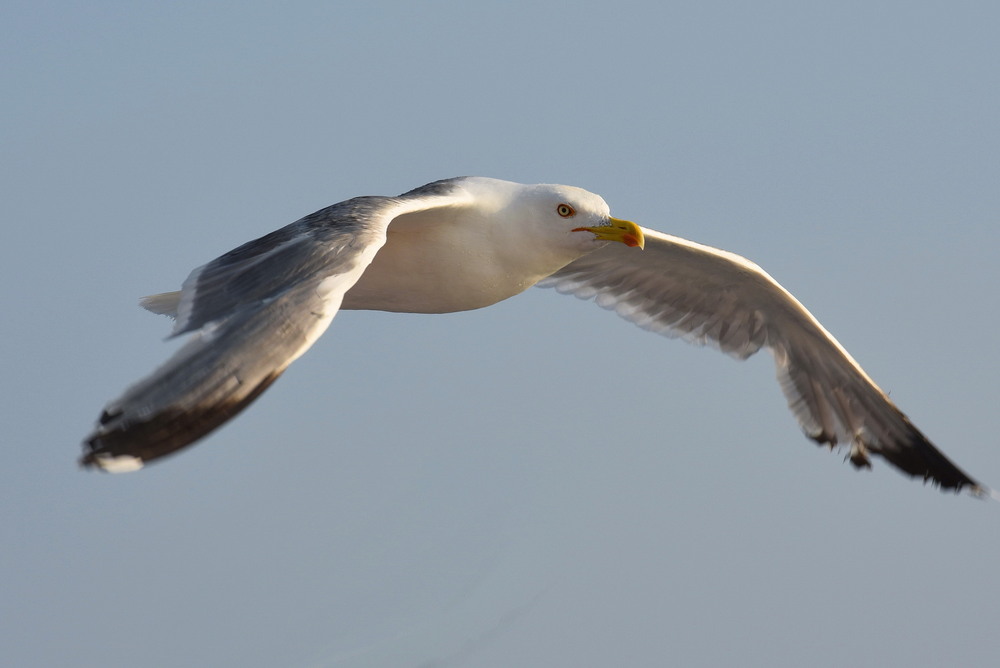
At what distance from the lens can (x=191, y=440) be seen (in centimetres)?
553

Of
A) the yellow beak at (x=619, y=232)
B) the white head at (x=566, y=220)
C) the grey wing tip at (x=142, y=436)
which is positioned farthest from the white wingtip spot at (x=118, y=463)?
the yellow beak at (x=619, y=232)

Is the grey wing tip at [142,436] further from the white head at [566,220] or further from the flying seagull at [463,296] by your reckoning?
the white head at [566,220]

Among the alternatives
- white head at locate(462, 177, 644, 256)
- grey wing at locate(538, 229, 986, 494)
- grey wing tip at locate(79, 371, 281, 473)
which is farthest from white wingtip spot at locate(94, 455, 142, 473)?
grey wing at locate(538, 229, 986, 494)

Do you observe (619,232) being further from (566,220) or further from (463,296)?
(463,296)

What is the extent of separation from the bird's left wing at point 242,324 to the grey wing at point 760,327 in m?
3.43

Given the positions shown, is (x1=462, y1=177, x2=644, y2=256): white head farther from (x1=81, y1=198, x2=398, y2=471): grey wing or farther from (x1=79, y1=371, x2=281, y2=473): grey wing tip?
(x1=79, y1=371, x2=281, y2=473): grey wing tip

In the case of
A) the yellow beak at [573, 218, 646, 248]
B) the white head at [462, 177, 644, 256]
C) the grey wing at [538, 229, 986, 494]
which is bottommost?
the grey wing at [538, 229, 986, 494]

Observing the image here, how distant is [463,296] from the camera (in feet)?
29.6

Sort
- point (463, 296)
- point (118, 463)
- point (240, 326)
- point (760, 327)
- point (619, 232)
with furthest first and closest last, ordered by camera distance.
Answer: point (760, 327), point (463, 296), point (619, 232), point (240, 326), point (118, 463)

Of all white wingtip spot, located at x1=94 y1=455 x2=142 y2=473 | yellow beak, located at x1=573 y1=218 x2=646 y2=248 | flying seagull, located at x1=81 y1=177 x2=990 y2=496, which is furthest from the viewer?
yellow beak, located at x1=573 y1=218 x2=646 y2=248

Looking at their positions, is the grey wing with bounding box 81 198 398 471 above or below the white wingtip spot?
above

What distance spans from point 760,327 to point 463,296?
322 cm

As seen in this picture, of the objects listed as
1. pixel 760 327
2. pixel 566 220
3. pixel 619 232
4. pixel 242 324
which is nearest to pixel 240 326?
pixel 242 324

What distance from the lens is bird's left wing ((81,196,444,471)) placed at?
17.9ft
